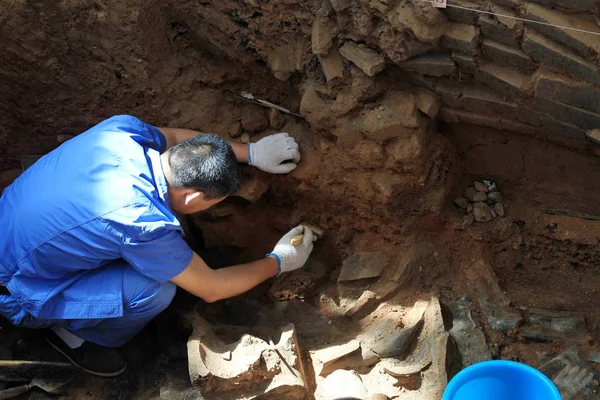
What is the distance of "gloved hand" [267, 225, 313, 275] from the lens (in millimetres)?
2789

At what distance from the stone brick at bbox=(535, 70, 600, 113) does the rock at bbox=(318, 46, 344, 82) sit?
83 centimetres

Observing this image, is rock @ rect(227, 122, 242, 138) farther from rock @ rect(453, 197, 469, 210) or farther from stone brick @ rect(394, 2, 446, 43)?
rock @ rect(453, 197, 469, 210)

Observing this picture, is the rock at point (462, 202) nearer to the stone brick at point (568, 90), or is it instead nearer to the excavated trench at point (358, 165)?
the excavated trench at point (358, 165)

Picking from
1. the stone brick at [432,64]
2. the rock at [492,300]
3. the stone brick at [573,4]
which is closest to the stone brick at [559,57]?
the stone brick at [573,4]

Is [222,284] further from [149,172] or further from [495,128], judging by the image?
[495,128]

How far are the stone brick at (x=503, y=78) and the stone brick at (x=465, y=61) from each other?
0.11 ft

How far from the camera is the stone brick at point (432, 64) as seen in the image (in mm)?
2482

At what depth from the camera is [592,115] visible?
91.0 inches

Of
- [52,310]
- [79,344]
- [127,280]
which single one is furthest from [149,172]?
[79,344]

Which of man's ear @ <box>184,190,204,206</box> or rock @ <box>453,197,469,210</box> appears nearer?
man's ear @ <box>184,190,204,206</box>

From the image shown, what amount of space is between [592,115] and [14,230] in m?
2.34

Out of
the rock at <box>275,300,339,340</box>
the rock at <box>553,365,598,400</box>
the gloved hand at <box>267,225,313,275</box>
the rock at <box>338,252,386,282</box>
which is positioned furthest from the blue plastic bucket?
the gloved hand at <box>267,225,313,275</box>

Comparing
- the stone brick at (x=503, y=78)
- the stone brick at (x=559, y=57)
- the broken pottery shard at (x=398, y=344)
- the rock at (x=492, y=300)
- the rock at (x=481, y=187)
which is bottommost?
the broken pottery shard at (x=398, y=344)

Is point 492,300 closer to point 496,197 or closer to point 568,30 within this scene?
point 496,197
